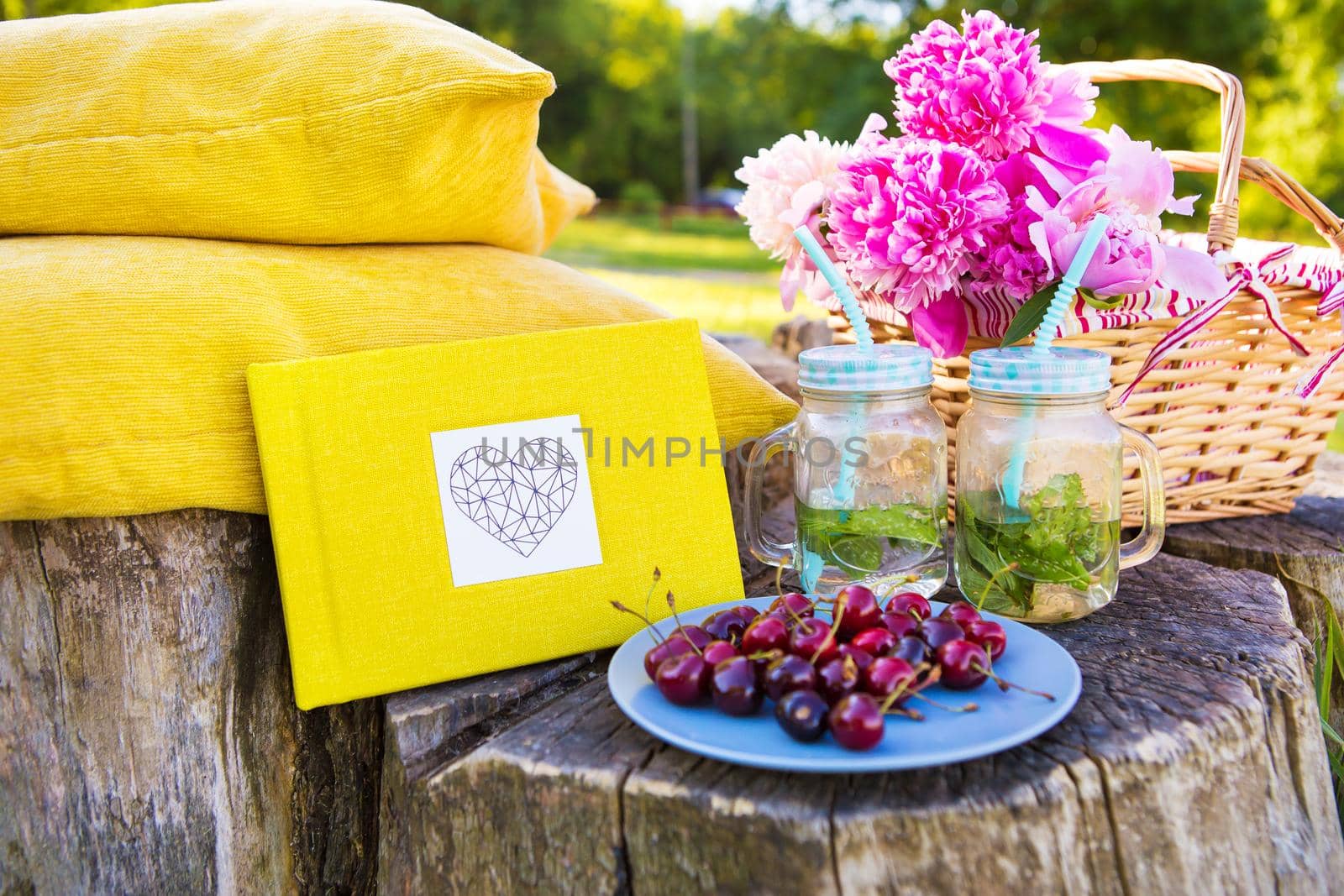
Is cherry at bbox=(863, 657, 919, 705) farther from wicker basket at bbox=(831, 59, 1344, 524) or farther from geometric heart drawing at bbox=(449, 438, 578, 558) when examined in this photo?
wicker basket at bbox=(831, 59, 1344, 524)

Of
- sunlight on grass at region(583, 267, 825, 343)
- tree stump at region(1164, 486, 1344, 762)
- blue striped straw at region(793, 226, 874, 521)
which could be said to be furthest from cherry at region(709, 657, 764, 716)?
sunlight on grass at region(583, 267, 825, 343)

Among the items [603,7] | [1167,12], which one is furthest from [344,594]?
[603,7]

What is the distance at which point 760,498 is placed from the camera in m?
1.31

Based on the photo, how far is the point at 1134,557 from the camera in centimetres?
121

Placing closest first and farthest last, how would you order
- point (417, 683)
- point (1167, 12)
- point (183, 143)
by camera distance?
1. point (417, 683)
2. point (183, 143)
3. point (1167, 12)

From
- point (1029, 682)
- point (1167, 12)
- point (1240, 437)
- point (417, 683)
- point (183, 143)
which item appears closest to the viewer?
point (1029, 682)

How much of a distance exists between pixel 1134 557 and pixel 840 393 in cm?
41

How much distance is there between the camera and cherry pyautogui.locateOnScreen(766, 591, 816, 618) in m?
1.01

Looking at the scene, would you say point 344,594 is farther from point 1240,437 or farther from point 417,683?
point 1240,437

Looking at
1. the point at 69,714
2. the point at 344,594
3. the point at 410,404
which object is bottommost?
the point at 69,714

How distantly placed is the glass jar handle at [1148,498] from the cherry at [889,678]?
0.44 m

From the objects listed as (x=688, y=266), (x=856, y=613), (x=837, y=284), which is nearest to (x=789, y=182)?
(x=837, y=284)

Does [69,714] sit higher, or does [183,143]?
[183,143]

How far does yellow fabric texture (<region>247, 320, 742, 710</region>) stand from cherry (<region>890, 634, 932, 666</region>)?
1.10 feet
